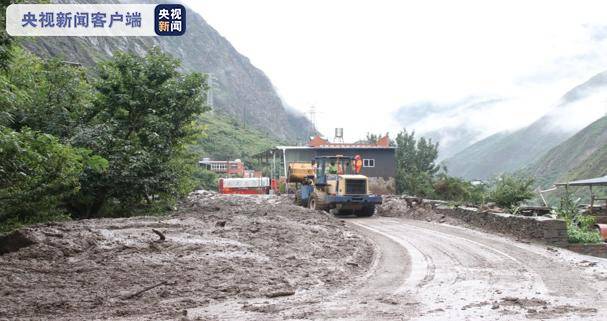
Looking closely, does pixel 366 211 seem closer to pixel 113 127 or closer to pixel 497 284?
pixel 113 127

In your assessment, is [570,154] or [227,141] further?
[227,141]

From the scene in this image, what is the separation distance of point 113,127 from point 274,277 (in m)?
11.0

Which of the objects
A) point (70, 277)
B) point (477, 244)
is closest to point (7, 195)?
point (70, 277)

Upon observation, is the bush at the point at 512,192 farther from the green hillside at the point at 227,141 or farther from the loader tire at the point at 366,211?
the green hillside at the point at 227,141

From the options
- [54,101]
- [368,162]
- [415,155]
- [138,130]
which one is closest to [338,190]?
[138,130]

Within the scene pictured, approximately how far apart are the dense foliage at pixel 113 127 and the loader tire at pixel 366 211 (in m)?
7.91

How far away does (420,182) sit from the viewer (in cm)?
5406

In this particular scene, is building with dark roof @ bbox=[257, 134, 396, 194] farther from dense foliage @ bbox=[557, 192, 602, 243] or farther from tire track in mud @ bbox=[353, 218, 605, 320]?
tire track in mud @ bbox=[353, 218, 605, 320]

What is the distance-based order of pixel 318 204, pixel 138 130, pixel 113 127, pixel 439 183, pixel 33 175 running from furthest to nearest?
pixel 439 183 < pixel 318 204 < pixel 138 130 < pixel 113 127 < pixel 33 175

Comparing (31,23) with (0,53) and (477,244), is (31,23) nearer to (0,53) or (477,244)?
(0,53)

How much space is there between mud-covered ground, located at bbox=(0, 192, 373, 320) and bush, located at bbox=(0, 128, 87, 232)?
1.30 m

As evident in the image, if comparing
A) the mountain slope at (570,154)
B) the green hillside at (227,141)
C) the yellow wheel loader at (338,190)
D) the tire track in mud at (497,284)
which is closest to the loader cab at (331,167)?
the yellow wheel loader at (338,190)

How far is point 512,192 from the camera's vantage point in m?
22.7

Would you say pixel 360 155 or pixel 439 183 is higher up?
pixel 360 155
